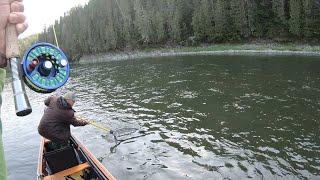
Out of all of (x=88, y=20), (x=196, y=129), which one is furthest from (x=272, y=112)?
(x=88, y=20)

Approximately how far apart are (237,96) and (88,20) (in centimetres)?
13010

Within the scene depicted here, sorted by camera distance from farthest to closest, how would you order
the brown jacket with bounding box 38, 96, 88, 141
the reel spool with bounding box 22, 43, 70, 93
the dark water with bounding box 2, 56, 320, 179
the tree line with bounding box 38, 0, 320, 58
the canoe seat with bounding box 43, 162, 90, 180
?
1. the tree line with bounding box 38, 0, 320, 58
2. the dark water with bounding box 2, 56, 320, 179
3. the brown jacket with bounding box 38, 96, 88, 141
4. the canoe seat with bounding box 43, 162, 90, 180
5. the reel spool with bounding box 22, 43, 70, 93

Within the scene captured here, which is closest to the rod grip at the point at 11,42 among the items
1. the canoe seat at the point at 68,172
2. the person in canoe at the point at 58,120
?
the canoe seat at the point at 68,172

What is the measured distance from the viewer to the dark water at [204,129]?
17188 millimetres

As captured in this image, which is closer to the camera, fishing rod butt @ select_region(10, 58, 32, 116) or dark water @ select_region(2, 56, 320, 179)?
fishing rod butt @ select_region(10, 58, 32, 116)

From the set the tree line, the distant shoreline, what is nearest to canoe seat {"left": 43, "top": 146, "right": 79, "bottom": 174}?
the distant shoreline

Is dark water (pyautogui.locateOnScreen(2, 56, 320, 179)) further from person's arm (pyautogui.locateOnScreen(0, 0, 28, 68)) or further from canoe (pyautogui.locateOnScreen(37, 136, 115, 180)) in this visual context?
person's arm (pyautogui.locateOnScreen(0, 0, 28, 68))

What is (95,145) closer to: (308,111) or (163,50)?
(308,111)

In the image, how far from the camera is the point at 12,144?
24.2 meters

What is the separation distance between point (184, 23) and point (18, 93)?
335ft

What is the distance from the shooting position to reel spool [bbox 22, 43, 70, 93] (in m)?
4.12

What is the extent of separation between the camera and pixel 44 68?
4320mm

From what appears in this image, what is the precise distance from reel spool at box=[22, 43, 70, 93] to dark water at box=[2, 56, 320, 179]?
12477 mm

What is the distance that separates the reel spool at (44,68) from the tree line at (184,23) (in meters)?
69.7
